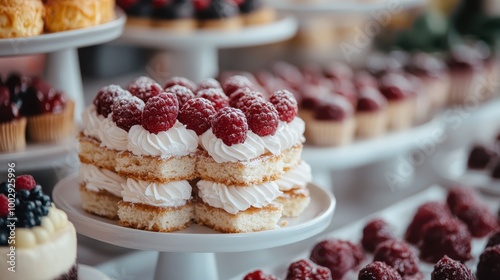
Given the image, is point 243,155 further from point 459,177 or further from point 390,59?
point 390,59

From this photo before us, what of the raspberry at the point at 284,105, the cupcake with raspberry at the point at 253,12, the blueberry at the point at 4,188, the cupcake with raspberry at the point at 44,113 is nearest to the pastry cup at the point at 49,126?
the cupcake with raspberry at the point at 44,113

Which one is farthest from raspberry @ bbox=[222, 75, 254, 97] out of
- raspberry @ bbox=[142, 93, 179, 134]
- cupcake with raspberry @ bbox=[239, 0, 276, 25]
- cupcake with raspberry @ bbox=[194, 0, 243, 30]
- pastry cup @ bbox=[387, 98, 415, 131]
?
pastry cup @ bbox=[387, 98, 415, 131]

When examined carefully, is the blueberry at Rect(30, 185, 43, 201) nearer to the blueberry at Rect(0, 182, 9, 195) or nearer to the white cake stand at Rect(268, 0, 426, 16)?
the blueberry at Rect(0, 182, 9, 195)

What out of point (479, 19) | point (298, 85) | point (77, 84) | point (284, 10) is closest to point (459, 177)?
point (298, 85)

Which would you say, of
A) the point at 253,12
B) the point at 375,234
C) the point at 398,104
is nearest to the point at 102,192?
the point at 375,234

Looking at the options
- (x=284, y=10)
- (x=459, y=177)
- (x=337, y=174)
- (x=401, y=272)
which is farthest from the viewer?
(x=337, y=174)
